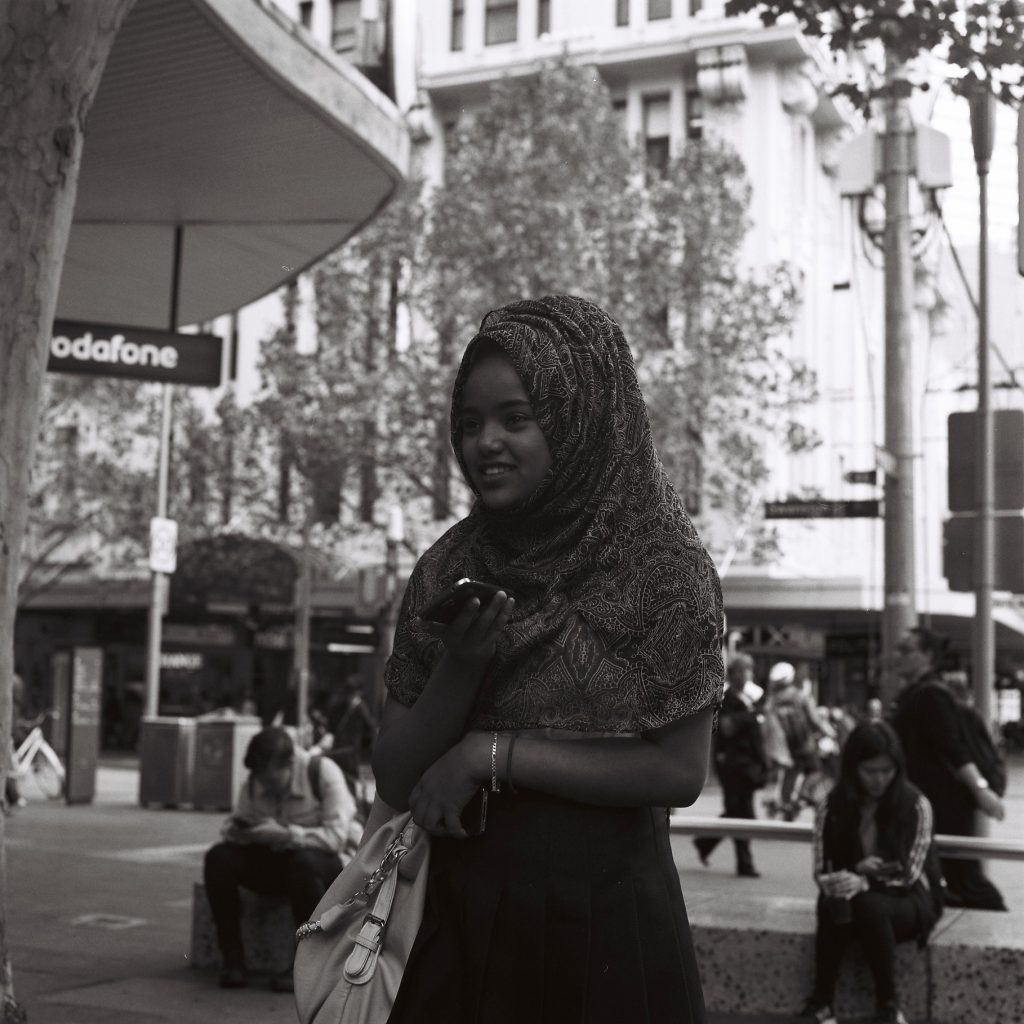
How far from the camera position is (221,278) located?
11.3 metres

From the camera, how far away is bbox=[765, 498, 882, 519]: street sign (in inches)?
502

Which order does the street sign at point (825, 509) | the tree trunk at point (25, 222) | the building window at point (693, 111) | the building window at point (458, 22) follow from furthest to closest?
the building window at point (458, 22) < the building window at point (693, 111) < the street sign at point (825, 509) < the tree trunk at point (25, 222)

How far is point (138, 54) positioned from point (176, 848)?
310 inches

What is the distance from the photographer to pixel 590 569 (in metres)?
2.19


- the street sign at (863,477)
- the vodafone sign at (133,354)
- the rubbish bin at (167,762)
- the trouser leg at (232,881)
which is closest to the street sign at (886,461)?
the street sign at (863,477)

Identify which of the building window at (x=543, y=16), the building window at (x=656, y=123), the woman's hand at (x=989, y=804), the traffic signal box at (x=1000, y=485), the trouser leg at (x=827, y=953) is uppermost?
the building window at (x=543, y=16)

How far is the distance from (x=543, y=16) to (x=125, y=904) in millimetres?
31184

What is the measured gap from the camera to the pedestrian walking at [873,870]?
20.8 feet

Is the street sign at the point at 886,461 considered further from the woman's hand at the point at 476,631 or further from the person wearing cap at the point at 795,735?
the woman's hand at the point at 476,631

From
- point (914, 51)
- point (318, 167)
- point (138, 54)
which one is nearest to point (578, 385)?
point (138, 54)

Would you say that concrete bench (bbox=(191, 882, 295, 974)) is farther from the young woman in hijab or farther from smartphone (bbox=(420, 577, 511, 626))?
smartphone (bbox=(420, 577, 511, 626))

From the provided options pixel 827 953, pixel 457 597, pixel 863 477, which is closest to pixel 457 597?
pixel 457 597

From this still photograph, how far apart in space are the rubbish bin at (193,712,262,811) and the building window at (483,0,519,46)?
79.0 feet

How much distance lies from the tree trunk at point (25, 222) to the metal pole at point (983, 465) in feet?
19.2
